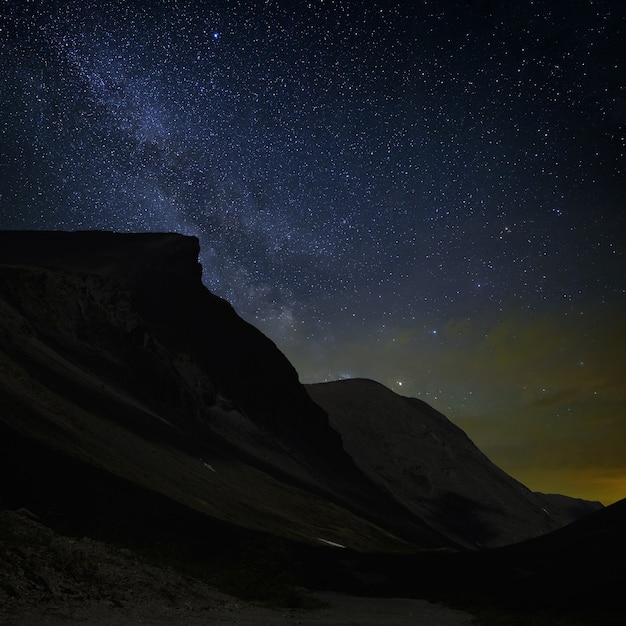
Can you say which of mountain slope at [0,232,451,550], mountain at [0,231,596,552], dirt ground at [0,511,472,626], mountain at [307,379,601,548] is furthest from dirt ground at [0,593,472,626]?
mountain at [307,379,601,548]

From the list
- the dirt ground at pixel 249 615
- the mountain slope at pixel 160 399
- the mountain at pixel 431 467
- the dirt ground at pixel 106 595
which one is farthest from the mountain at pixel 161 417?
the dirt ground at pixel 249 615

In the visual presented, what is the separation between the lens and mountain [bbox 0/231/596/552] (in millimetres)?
28281

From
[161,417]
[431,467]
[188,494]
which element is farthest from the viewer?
[431,467]

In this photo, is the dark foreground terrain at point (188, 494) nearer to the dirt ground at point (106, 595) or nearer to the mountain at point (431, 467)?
the dirt ground at point (106, 595)

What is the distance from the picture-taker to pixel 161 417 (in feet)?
196

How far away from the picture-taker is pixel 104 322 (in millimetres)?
66625

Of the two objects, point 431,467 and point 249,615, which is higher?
point 431,467

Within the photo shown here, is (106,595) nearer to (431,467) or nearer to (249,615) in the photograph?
(249,615)

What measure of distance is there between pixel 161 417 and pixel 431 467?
99113 millimetres

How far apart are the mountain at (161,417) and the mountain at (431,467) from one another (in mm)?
1143

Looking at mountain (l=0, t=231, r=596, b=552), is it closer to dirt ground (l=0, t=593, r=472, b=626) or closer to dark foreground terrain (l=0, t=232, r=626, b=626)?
dark foreground terrain (l=0, t=232, r=626, b=626)

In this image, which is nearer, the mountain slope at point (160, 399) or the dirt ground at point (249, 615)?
the dirt ground at point (249, 615)

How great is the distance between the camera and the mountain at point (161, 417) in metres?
28.3

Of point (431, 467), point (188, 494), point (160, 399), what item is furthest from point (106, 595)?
point (431, 467)
